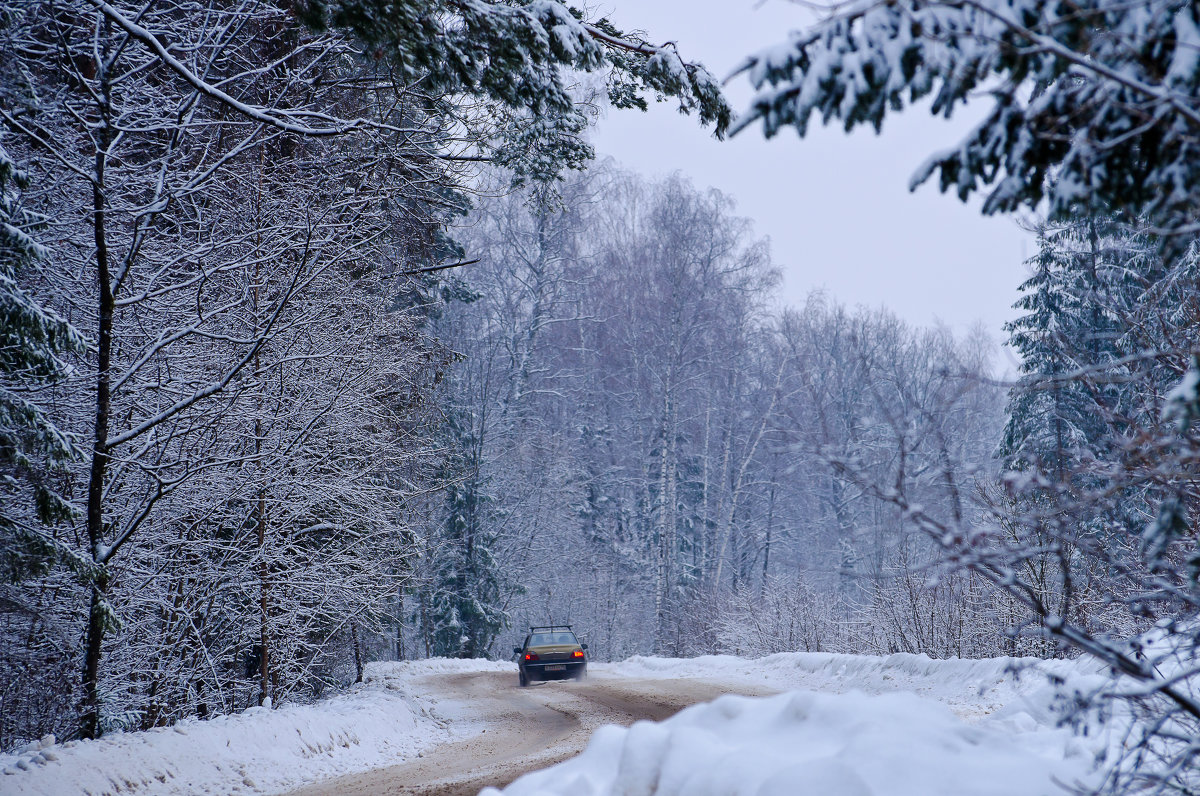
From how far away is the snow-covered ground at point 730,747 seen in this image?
3.18m

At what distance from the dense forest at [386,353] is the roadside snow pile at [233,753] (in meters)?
0.86

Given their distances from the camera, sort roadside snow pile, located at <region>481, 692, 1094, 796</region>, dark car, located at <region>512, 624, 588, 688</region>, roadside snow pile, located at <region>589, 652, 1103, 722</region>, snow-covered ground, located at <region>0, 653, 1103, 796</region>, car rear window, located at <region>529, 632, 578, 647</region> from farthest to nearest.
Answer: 1. car rear window, located at <region>529, 632, 578, 647</region>
2. dark car, located at <region>512, 624, 588, 688</region>
3. roadside snow pile, located at <region>589, 652, 1103, 722</region>
4. snow-covered ground, located at <region>0, 653, 1103, 796</region>
5. roadside snow pile, located at <region>481, 692, 1094, 796</region>

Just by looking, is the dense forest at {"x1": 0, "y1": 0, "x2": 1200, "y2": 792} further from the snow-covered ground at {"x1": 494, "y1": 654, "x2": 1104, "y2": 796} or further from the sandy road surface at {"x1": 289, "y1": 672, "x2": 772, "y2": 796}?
the sandy road surface at {"x1": 289, "y1": 672, "x2": 772, "y2": 796}

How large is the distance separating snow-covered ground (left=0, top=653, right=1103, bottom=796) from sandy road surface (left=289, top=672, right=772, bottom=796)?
0.58 metres

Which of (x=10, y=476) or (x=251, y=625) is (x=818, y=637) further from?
(x=10, y=476)

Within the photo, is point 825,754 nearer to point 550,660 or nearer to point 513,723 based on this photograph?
point 513,723

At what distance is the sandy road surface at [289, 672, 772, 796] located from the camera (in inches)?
303

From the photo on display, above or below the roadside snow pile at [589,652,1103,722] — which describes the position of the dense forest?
above

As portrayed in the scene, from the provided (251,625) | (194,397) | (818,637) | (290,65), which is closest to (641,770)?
(194,397)

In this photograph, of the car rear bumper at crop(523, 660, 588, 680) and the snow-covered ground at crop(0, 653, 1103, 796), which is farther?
the car rear bumper at crop(523, 660, 588, 680)

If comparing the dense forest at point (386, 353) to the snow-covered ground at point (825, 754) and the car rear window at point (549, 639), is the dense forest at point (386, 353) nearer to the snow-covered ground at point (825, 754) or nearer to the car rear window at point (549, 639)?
the snow-covered ground at point (825, 754)

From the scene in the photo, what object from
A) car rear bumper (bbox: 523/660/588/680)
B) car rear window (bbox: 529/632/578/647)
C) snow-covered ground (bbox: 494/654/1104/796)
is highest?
snow-covered ground (bbox: 494/654/1104/796)

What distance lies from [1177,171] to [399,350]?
44.8ft

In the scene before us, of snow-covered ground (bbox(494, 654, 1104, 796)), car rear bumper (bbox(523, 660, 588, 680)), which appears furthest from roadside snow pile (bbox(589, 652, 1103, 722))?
snow-covered ground (bbox(494, 654, 1104, 796))
